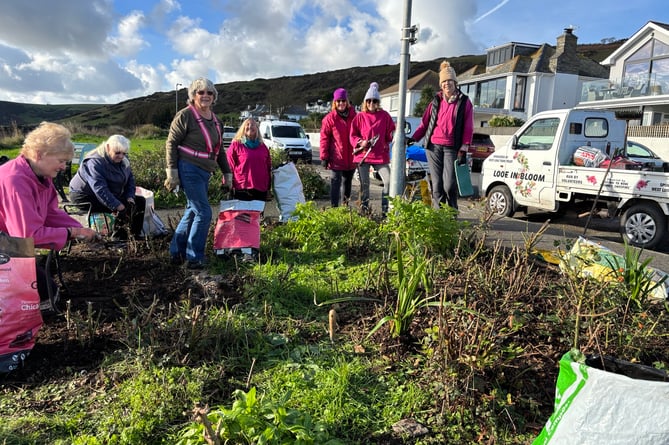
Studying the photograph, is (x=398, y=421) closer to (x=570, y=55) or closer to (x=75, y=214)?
(x=75, y=214)

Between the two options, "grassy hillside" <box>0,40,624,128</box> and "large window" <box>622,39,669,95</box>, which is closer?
"large window" <box>622,39,669,95</box>

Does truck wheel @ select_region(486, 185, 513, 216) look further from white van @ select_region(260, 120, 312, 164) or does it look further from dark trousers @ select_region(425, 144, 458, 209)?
white van @ select_region(260, 120, 312, 164)

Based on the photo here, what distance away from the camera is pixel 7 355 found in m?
2.64

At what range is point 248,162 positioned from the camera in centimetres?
607

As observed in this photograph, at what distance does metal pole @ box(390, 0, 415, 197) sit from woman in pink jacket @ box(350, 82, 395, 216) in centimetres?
34

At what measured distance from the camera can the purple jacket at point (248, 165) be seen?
6070 millimetres

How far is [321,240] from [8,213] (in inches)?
110

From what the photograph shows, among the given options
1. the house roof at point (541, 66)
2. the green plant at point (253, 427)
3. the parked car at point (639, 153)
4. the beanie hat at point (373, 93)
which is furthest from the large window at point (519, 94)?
the green plant at point (253, 427)

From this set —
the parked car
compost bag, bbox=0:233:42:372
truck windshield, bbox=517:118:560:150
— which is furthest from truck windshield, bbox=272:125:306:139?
compost bag, bbox=0:233:42:372

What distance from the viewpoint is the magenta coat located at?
6.43 metres

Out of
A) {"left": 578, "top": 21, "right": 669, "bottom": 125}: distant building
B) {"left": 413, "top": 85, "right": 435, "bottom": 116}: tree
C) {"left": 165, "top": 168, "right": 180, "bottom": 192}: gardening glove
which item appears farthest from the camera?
{"left": 413, "top": 85, "right": 435, "bottom": 116}: tree

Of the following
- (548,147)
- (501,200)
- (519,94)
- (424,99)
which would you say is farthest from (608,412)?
(424,99)

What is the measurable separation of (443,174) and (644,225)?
9.41 feet

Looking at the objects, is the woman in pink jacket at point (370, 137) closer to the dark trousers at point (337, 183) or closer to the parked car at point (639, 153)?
the dark trousers at point (337, 183)
